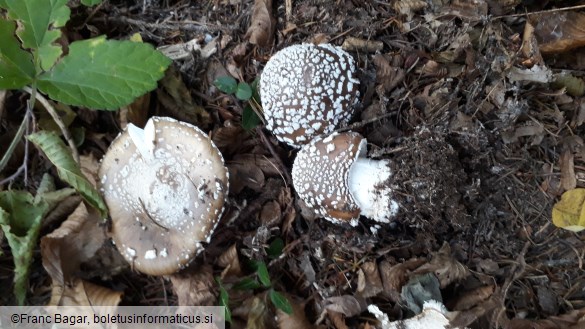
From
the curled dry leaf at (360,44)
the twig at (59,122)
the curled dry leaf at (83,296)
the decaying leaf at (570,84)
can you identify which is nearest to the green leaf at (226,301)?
the curled dry leaf at (83,296)

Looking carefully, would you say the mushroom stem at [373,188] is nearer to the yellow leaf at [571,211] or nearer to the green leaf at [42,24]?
the yellow leaf at [571,211]

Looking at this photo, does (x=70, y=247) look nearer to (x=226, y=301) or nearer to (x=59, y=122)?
(x=59, y=122)

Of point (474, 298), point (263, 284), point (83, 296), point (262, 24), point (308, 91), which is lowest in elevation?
point (83, 296)

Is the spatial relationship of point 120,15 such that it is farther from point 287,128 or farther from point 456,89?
point 456,89

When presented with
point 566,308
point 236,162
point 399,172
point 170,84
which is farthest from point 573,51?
point 170,84

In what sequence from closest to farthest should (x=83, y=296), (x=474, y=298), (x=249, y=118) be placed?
(x=474, y=298)
(x=83, y=296)
(x=249, y=118)

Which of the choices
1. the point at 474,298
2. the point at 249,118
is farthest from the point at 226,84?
the point at 474,298

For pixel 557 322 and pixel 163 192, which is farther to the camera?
pixel 163 192
